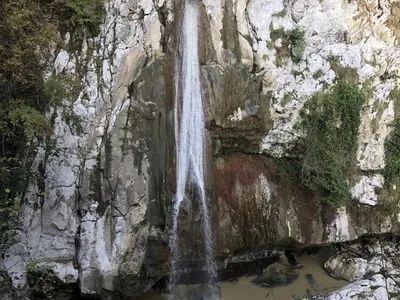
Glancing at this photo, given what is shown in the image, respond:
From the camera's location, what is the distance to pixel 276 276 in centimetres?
1067

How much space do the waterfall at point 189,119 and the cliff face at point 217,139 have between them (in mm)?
188

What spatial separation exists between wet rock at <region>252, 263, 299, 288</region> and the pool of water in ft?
0.37

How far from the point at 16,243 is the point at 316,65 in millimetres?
7281

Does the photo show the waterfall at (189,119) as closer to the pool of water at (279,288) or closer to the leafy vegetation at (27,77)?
the pool of water at (279,288)

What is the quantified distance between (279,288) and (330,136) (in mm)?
3536

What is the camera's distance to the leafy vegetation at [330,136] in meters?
10.6

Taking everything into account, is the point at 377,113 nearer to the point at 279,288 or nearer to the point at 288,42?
the point at 288,42

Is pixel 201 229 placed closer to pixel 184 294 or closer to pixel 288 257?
pixel 184 294

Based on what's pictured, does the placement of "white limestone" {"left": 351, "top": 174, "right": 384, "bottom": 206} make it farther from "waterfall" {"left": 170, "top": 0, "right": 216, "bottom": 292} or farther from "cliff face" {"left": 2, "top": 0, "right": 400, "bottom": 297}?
"waterfall" {"left": 170, "top": 0, "right": 216, "bottom": 292}

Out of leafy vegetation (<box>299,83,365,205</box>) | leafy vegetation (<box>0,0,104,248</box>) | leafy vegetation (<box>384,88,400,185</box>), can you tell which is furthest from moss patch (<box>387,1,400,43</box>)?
leafy vegetation (<box>0,0,104,248</box>)

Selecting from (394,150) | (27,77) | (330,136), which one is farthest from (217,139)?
(394,150)

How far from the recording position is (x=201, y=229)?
9781 millimetres

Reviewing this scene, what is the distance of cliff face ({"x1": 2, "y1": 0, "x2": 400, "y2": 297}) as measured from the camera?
8930 mm

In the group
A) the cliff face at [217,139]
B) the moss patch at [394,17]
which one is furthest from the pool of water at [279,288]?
the moss patch at [394,17]
